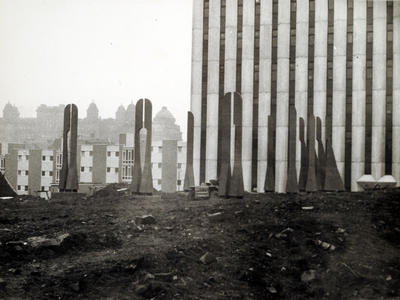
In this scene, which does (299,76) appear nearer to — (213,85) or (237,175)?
(213,85)

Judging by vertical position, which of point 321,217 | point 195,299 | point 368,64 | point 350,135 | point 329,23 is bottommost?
point 195,299

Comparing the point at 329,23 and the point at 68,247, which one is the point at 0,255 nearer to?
the point at 68,247

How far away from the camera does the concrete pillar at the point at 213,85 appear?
119 feet

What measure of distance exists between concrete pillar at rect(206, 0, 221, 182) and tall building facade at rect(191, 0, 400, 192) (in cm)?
9

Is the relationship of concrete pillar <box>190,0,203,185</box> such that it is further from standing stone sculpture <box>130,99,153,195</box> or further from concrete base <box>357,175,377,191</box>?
standing stone sculpture <box>130,99,153,195</box>

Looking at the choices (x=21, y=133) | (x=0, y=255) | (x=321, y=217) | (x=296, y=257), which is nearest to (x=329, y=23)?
(x=321, y=217)

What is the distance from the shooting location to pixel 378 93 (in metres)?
34.0

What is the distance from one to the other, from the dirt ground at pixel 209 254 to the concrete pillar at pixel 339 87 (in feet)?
76.4

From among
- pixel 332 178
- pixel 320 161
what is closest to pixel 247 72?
pixel 320 161

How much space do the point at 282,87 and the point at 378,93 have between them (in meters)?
7.57

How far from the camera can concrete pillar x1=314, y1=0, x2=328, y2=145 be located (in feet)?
115

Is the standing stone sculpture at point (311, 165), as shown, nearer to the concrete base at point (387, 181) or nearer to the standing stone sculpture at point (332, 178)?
the standing stone sculpture at point (332, 178)

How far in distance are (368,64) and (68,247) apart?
104 feet

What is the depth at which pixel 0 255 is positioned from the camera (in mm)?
8383
